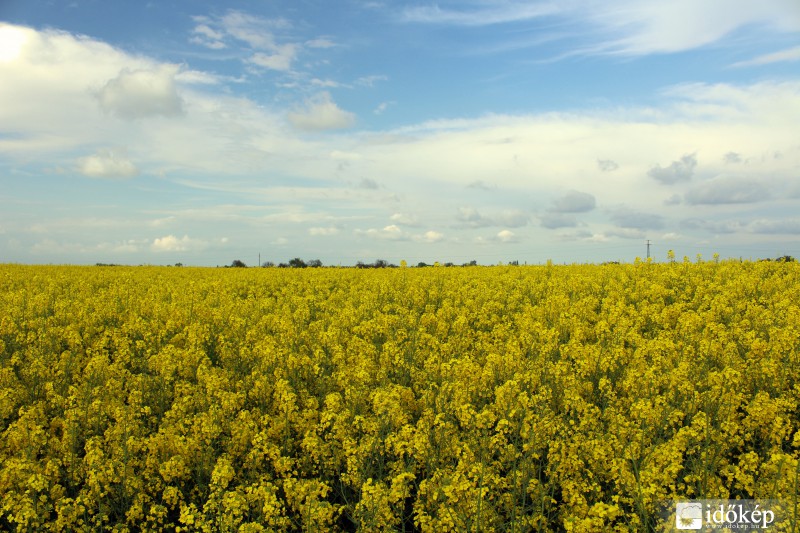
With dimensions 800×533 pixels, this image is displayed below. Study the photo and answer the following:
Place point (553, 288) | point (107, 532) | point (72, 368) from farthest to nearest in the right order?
point (553, 288) → point (72, 368) → point (107, 532)

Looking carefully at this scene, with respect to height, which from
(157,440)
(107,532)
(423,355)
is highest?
(423,355)

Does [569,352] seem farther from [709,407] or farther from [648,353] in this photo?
[709,407]

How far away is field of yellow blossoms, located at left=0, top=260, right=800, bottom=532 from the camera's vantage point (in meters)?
5.46

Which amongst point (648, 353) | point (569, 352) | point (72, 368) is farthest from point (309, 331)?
point (648, 353)

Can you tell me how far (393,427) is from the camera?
265 inches

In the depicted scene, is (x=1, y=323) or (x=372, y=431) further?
(x=1, y=323)

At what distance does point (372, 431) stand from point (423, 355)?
2990 mm

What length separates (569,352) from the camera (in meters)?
8.87

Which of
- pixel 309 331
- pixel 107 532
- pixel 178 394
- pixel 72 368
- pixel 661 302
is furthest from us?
pixel 661 302

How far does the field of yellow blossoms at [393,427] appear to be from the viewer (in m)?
5.46

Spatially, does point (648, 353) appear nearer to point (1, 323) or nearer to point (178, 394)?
point (178, 394)

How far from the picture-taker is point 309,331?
1091 cm

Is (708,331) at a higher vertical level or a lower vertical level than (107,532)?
higher

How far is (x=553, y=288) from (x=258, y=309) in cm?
874
